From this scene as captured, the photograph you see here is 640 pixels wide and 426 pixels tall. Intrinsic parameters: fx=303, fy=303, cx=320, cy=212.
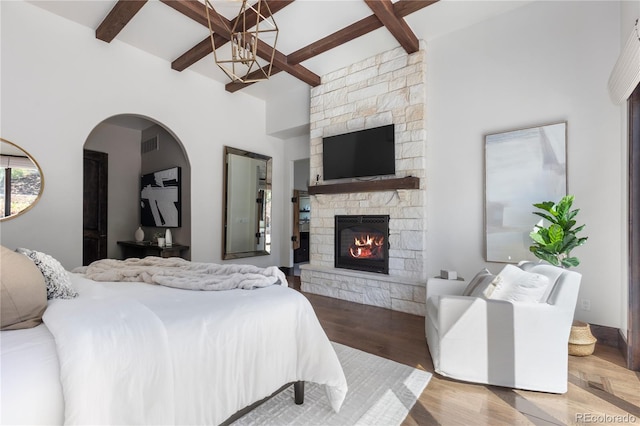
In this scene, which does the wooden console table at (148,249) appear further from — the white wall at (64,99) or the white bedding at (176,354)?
the white bedding at (176,354)

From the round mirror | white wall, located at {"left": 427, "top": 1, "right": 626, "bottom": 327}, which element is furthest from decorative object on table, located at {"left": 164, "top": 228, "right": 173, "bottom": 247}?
white wall, located at {"left": 427, "top": 1, "right": 626, "bottom": 327}

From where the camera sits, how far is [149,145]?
5680 millimetres

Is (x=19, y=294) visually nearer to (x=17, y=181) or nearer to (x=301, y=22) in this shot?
(x=17, y=181)

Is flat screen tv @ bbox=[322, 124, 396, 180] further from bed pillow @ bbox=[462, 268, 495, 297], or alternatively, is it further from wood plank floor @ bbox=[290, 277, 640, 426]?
Result: wood plank floor @ bbox=[290, 277, 640, 426]

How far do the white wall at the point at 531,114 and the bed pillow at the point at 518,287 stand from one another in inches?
44.7

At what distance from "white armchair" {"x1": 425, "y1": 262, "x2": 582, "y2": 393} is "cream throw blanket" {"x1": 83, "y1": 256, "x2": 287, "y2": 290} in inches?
48.6

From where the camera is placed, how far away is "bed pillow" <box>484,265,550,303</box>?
6.72ft

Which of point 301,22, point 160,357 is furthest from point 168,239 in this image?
point 160,357

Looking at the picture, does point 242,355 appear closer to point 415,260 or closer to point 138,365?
point 138,365

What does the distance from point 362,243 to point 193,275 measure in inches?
105

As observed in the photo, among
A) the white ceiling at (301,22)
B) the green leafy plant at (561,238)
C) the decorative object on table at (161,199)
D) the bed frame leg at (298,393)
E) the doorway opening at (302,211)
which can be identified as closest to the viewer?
the bed frame leg at (298,393)

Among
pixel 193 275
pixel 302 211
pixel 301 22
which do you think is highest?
pixel 301 22

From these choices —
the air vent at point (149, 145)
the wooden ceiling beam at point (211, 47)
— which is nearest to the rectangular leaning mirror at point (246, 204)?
the wooden ceiling beam at point (211, 47)

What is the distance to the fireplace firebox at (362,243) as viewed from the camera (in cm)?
404
